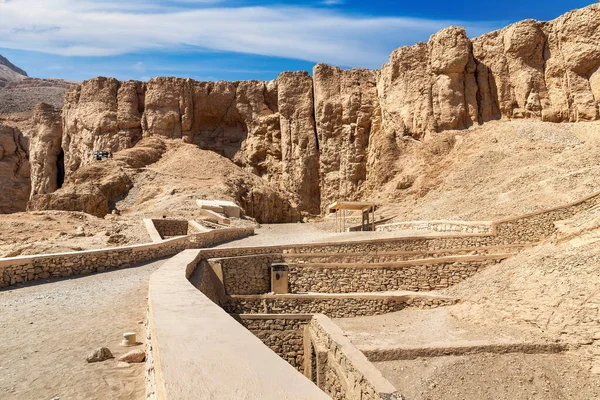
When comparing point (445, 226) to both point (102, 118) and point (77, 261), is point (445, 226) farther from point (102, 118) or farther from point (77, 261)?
point (102, 118)

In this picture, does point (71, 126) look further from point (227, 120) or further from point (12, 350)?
point (12, 350)

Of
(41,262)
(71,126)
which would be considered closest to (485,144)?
(41,262)

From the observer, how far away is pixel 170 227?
24.5 metres

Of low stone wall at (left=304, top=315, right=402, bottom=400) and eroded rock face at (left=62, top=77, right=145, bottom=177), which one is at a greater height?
eroded rock face at (left=62, top=77, right=145, bottom=177)

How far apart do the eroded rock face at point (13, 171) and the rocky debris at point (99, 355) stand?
4904 cm

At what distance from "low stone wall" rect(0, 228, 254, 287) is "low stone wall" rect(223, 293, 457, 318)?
8.92 feet

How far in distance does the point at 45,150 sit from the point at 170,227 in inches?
1173

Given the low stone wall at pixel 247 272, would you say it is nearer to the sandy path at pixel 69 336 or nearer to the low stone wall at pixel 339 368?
the sandy path at pixel 69 336

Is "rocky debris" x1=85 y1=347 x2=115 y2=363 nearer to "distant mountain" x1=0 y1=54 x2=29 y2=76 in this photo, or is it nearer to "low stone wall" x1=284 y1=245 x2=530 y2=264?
"low stone wall" x1=284 y1=245 x2=530 y2=264

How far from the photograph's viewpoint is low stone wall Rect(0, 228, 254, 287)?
11.0 meters

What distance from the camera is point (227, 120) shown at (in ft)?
153

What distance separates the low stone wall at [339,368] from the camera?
7.44 meters

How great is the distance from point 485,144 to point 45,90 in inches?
3999

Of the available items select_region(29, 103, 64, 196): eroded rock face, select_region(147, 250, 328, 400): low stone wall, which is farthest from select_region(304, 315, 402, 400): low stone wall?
select_region(29, 103, 64, 196): eroded rock face
